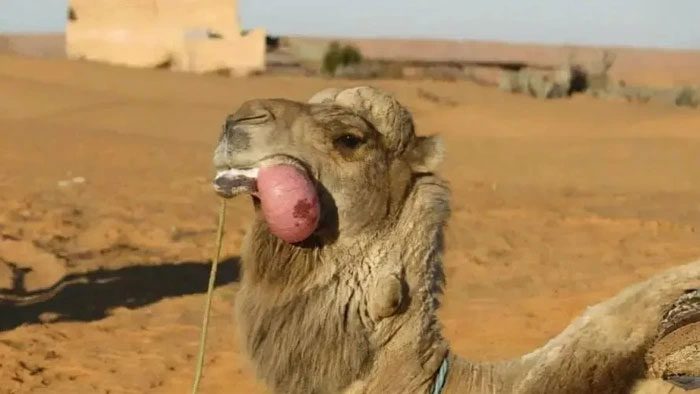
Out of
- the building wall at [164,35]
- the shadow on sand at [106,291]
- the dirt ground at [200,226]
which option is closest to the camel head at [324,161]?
the dirt ground at [200,226]

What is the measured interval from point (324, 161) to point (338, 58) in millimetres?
41794

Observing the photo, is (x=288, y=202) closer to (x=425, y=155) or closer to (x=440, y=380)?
(x=425, y=155)

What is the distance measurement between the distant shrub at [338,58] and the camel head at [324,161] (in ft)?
131

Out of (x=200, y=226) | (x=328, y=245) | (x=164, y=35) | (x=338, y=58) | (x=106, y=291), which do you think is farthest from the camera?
(x=338, y=58)

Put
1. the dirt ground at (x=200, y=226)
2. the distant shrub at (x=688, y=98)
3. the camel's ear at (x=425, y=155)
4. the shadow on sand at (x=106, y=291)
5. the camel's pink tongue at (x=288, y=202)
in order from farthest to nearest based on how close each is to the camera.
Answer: the distant shrub at (x=688, y=98)
the shadow on sand at (x=106, y=291)
the dirt ground at (x=200, y=226)
the camel's ear at (x=425, y=155)
the camel's pink tongue at (x=288, y=202)

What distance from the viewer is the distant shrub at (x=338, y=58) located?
4428 cm

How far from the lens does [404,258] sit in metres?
3.53

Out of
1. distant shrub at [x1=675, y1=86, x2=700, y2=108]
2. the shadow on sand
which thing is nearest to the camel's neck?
the shadow on sand

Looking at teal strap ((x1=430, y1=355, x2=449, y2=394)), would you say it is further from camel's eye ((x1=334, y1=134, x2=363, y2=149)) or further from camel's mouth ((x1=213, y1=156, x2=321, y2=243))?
camel's eye ((x1=334, y1=134, x2=363, y2=149))

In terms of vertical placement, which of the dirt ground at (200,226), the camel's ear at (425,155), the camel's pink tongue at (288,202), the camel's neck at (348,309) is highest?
the camel's ear at (425,155)

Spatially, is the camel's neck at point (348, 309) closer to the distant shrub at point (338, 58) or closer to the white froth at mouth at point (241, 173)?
the white froth at mouth at point (241, 173)

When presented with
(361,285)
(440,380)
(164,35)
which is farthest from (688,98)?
(361,285)

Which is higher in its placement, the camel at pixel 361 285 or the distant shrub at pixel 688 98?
the camel at pixel 361 285

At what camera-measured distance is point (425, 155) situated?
3.69m
